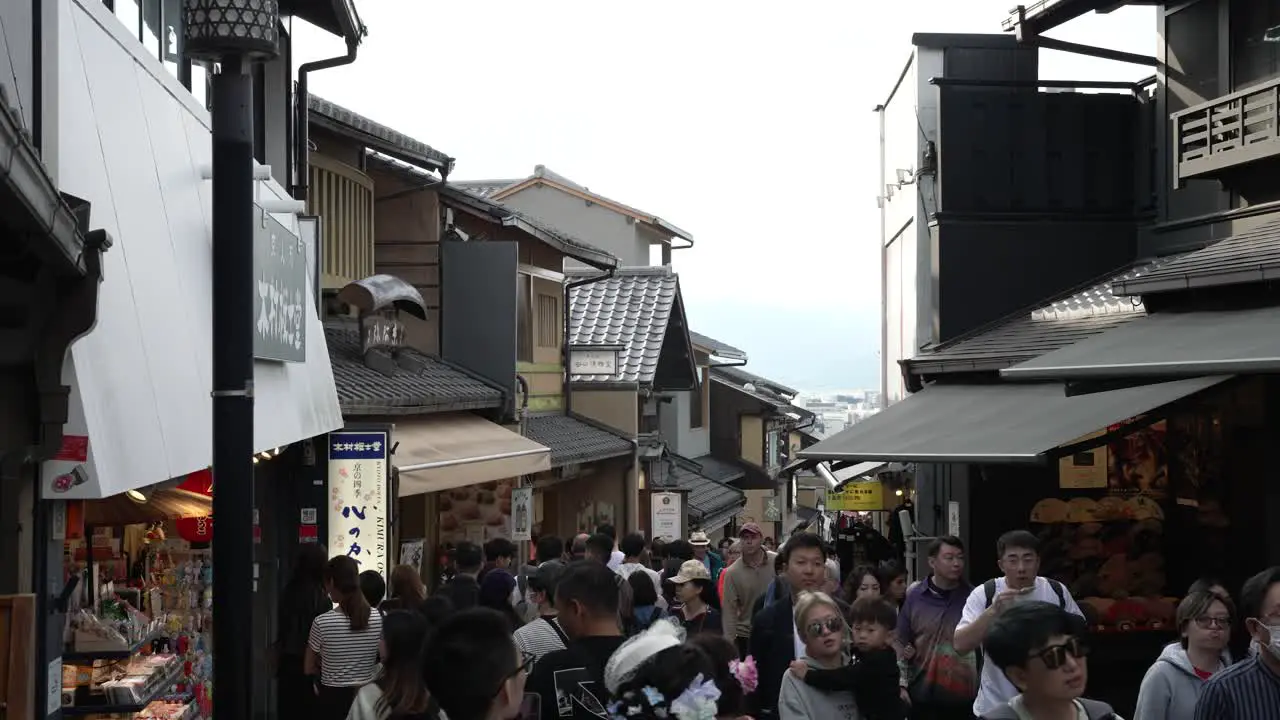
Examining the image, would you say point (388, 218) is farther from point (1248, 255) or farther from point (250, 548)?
point (250, 548)

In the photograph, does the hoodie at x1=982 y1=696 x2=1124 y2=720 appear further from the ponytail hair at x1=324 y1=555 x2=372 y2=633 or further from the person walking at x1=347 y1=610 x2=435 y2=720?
the ponytail hair at x1=324 y1=555 x2=372 y2=633

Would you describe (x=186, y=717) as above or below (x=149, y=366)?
below

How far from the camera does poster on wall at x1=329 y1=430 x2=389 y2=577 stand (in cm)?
1330

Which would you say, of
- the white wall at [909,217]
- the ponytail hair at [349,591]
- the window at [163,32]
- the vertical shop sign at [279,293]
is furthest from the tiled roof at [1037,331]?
the ponytail hair at [349,591]

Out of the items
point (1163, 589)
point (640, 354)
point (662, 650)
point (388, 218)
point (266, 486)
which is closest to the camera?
point (662, 650)

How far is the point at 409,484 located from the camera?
47.7 feet

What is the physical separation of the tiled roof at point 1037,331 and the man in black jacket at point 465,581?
7617 millimetres

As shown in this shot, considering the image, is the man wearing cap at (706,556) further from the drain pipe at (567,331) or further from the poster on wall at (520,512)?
the drain pipe at (567,331)

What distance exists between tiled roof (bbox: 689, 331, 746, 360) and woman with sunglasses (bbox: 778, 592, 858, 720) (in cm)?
3707

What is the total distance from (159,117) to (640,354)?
20982 mm

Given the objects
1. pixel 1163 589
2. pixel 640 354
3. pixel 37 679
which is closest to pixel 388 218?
pixel 640 354

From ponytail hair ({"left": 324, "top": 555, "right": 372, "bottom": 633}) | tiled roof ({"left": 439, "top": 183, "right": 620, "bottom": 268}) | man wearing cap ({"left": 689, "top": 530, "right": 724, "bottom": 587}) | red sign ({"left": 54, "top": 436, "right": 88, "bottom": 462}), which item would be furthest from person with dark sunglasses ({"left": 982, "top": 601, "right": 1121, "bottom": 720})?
tiled roof ({"left": 439, "top": 183, "right": 620, "bottom": 268})

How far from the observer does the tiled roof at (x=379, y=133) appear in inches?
688

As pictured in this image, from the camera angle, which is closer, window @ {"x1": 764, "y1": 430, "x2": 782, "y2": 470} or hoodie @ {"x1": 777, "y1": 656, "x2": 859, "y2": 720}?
hoodie @ {"x1": 777, "y1": 656, "x2": 859, "y2": 720}
